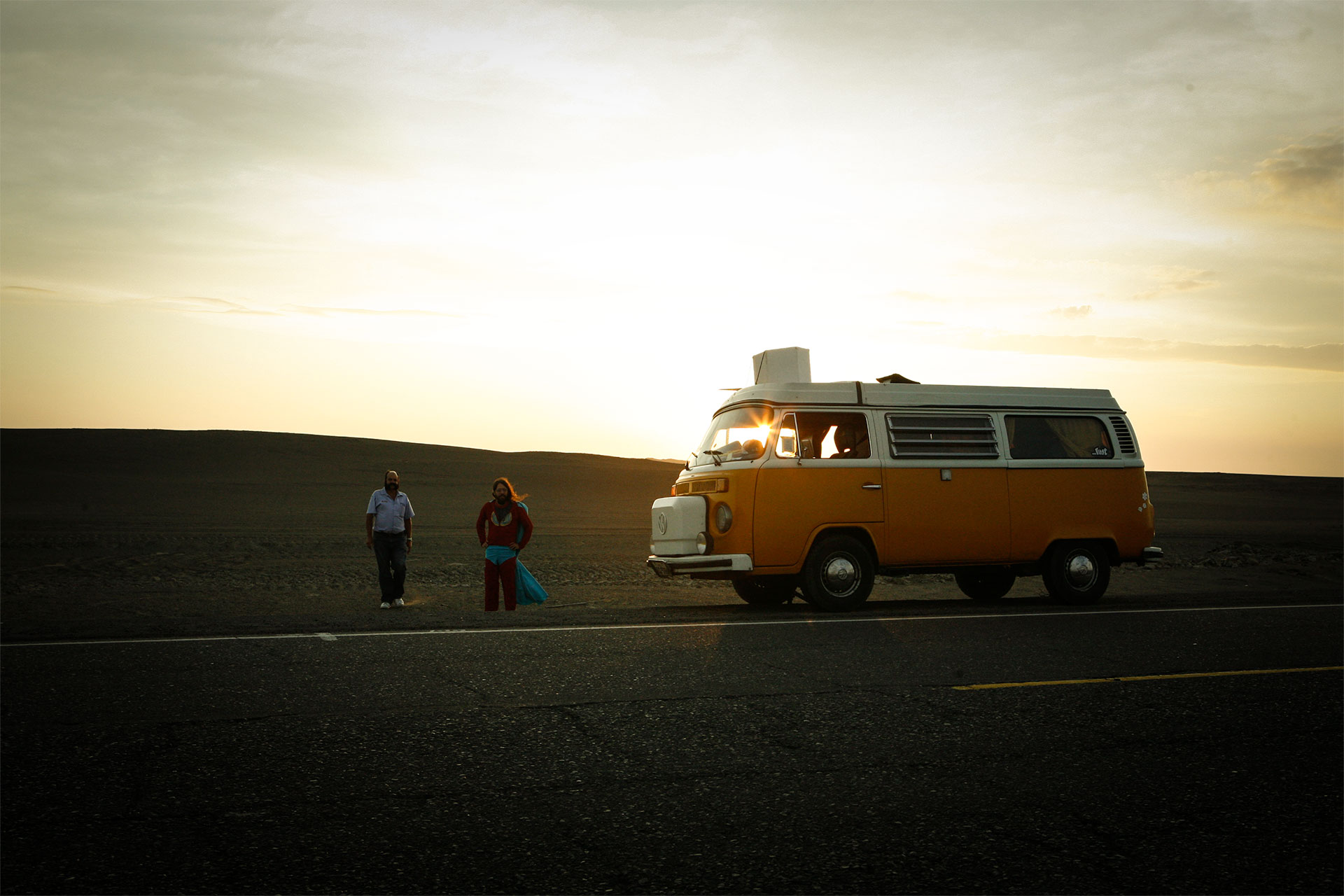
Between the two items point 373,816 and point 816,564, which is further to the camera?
point 816,564

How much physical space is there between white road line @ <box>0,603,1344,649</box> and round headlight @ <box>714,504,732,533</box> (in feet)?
5.35

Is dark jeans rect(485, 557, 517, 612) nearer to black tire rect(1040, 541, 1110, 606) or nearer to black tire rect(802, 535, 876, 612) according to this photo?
black tire rect(802, 535, 876, 612)

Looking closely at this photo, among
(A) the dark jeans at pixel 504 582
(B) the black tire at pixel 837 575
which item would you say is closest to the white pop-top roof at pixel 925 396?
(B) the black tire at pixel 837 575

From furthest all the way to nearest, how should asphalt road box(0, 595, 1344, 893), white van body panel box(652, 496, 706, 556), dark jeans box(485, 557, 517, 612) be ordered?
1. dark jeans box(485, 557, 517, 612)
2. white van body panel box(652, 496, 706, 556)
3. asphalt road box(0, 595, 1344, 893)

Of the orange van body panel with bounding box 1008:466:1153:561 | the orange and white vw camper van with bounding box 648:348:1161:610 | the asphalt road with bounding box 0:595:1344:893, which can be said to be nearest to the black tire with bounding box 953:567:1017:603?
the orange and white vw camper van with bounding box 648:348:1161:610

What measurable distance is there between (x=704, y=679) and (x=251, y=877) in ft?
12.2

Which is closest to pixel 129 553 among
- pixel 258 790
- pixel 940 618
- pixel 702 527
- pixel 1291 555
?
pixel 702 527

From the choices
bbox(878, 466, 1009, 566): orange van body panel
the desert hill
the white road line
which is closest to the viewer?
the white road line

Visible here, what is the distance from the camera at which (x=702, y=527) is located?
11680 millimetres

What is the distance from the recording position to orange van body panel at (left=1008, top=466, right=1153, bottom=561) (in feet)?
41.2

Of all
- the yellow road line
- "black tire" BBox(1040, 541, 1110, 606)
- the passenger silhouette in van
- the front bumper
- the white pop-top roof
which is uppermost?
the white pop-top roof

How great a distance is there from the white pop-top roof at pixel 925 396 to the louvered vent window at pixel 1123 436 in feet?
0.41

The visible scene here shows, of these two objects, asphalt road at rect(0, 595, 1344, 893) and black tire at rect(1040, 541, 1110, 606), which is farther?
black tire at rect(1040, 541, 1110, 606)

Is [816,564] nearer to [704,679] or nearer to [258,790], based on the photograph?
[704,679]
